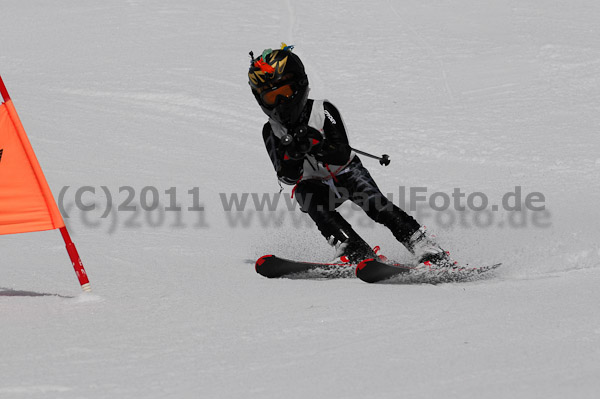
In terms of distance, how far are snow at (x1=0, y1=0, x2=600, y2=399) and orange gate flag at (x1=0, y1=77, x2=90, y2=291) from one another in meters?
0.46

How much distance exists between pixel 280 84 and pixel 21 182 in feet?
6.06

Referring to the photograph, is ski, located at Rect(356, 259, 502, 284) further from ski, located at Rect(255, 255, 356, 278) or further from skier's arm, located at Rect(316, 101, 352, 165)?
skier's arm, located at Rect(316, 101, 352, 165)

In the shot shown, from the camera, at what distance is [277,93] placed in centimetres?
529

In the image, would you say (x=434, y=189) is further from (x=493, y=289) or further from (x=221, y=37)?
(x=221, y=37)

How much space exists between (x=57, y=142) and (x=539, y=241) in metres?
5.95

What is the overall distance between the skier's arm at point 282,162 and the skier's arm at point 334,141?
0.18 metres

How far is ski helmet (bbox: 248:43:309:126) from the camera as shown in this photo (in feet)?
17.3

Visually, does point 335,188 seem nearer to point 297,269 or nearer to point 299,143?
point 299,143

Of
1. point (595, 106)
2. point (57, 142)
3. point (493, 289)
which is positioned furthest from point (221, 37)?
point (493, 289)

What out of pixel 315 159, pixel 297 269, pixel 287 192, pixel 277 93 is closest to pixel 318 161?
pixel 315 159

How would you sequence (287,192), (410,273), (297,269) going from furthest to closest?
(287,192), (297,269), (410,273)

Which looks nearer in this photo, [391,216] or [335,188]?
[391,216]

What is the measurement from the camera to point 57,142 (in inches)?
372

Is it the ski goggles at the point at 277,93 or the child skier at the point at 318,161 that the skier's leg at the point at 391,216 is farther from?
the ski goggles at the point at 277,93
